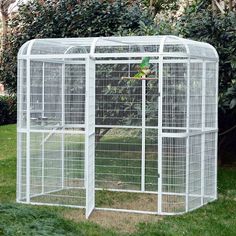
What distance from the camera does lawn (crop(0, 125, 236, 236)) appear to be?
17.6ft

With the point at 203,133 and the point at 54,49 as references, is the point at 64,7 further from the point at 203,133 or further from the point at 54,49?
the point at 203,133

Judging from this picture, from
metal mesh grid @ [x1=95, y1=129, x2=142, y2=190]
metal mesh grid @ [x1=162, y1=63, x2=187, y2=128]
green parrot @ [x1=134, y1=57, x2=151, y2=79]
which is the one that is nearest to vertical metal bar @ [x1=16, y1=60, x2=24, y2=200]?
green parrot @ [x1=134, y1=57, x2=151, y2=79]

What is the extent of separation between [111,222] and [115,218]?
0.20 metres

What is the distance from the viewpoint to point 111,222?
661 cm

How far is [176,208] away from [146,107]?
1956mm

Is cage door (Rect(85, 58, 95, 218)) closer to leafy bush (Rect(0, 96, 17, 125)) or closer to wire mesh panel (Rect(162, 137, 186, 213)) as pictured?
wire mesh panel (Rect(162, 137, 186, 213))

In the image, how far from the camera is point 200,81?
7.22 metres

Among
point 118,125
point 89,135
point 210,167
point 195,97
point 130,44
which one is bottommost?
point 210,167

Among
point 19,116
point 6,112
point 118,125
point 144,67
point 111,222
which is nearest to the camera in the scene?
point 111,222

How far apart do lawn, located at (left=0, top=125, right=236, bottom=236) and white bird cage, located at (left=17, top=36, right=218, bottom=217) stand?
0.75ft

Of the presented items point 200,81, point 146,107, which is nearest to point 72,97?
point 146,107

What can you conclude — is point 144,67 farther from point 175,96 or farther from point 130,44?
point 175,96

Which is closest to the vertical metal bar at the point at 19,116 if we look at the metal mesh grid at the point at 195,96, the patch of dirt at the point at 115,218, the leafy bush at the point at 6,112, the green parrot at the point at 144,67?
the patch of dirt at the point at 115,218

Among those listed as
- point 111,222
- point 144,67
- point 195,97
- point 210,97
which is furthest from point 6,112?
point 111,222
